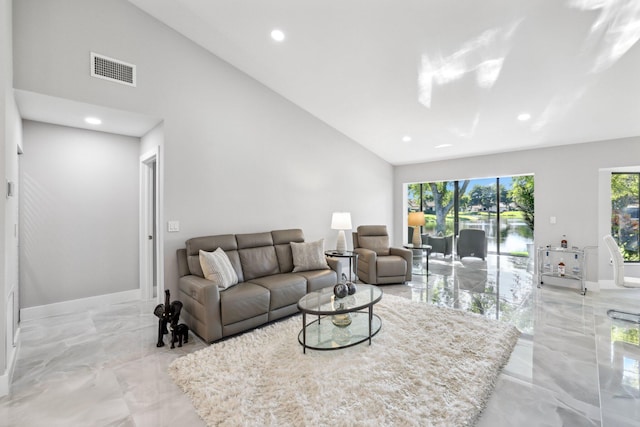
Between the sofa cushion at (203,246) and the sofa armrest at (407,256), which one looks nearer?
the sofa cushion at (203,246)

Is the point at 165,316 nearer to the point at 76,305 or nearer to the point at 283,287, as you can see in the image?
the point at 283,287

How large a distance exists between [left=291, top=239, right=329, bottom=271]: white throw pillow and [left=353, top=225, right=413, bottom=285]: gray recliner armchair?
1033 mm

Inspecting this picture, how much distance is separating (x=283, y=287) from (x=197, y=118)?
7.85 feet

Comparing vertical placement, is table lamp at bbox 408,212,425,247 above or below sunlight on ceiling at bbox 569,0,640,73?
below

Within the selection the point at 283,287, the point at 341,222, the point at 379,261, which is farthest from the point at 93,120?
the point at 379,261

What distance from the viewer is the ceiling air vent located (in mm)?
2859

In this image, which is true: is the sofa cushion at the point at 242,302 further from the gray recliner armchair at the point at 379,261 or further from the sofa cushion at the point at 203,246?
the gray recliner armchair at the point at 379,261

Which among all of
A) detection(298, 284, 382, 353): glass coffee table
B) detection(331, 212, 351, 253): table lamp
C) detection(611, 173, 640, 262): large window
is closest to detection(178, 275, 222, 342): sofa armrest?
detection(298, 284, 382, 353): glass coffee table

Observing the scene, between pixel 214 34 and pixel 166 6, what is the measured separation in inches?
20.6

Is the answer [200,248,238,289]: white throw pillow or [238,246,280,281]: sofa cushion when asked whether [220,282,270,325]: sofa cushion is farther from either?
[238,246,280,281]: sofa cushion

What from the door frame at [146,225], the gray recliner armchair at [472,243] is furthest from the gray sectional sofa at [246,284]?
the gray recliner armchair at [472,243]

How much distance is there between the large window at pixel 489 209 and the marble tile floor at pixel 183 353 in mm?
3383

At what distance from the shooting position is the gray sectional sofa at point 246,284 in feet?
9.18

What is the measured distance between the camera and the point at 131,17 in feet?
10.1
